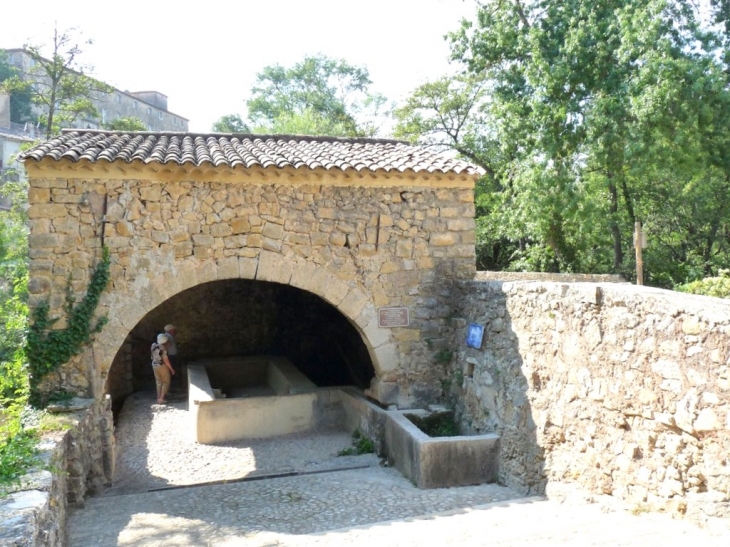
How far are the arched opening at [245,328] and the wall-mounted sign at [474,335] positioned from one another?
5.35 metres

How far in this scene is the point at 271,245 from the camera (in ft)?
24.3

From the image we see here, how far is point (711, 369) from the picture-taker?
3869 millimetres

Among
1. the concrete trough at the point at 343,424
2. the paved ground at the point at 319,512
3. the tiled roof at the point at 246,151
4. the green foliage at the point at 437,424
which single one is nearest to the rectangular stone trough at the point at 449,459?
the concrete trough at the point at 343,424

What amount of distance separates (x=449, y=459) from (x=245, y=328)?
806 cm

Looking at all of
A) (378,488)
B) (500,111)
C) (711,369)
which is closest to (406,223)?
(378,488)

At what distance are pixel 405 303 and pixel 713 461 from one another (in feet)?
14.3

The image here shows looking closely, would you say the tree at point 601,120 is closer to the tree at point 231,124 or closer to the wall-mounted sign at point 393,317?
the wall-mounted sign at point 393,317

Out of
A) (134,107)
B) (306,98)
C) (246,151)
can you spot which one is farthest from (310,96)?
(246,151)

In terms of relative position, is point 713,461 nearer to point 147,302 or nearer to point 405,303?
point 405,303

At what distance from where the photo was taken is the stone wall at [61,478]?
3.20 m

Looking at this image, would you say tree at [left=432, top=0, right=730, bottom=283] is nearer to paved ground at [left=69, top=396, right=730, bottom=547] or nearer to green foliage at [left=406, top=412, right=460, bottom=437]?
green foliage at [left=406, top=412, right=460, bottom=437]

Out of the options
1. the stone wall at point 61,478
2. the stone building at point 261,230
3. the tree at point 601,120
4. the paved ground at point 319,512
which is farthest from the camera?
the tree at point 601,120

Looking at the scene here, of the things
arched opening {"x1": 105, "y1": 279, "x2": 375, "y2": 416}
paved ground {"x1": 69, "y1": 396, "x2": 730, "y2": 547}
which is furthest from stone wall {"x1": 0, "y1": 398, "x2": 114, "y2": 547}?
arched opening {"x1": 105, "y1": 279, "x2": 375, "y2": 416}

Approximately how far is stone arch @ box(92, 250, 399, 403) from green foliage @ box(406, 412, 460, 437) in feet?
2.37
